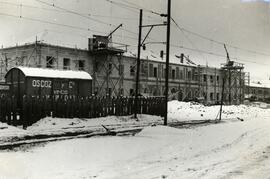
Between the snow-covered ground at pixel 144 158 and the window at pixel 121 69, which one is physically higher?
the window at pixel 121 69

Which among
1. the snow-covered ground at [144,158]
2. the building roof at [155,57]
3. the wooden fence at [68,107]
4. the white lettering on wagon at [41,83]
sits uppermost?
the building roof at [155,57]

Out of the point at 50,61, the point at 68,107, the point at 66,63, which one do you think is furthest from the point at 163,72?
the point at 68,107

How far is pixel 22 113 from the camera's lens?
18719 mm

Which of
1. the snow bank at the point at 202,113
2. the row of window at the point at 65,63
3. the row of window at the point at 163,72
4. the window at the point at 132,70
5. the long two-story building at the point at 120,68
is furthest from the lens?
the row of window at the point at 163,72

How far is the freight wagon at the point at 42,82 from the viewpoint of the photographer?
2489cm

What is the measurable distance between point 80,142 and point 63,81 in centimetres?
1434

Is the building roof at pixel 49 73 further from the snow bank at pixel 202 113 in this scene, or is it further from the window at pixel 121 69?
the window at pixel 121 69

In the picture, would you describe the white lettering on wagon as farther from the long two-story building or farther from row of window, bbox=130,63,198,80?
row of window, bbox=130,63,198,80

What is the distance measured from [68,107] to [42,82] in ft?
14.1

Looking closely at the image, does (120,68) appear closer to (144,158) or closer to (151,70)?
(151,70)

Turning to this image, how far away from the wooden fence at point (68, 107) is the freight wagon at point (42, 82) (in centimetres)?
348

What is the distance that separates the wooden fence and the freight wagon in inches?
137

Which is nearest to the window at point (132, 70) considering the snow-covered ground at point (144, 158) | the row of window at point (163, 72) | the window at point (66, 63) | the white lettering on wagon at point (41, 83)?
the row of window at point (163, 72)

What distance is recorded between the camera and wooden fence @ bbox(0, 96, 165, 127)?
1858cm
